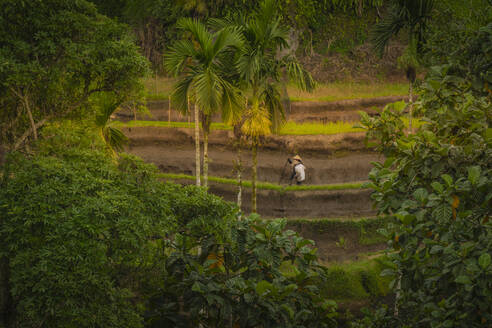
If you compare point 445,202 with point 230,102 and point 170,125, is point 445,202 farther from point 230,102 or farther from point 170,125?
point 170,125

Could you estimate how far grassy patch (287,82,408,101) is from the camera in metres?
27.9

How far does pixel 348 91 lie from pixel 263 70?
13.8 meters

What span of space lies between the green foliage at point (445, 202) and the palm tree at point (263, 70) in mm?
7656

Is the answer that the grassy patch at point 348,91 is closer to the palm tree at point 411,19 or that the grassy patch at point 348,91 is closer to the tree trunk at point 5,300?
the palm tree at point 411,19

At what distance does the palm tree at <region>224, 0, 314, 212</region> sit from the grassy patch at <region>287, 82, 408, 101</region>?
11100mm

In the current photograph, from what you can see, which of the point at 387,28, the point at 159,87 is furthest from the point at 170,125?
the point at 387,28

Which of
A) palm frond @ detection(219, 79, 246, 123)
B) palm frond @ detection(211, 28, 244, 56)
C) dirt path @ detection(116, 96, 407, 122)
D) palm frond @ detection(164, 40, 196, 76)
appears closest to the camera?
palm frond @ detection(211, 28, 244, 56)

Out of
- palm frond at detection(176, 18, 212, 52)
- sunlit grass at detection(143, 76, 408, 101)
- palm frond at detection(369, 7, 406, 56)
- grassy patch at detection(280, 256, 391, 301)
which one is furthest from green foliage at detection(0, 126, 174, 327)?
sunlit grass at detection(143, 76, 408, 101)

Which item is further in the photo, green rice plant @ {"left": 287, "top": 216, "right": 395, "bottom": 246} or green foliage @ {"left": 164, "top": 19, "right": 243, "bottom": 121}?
green rice plant @ {"left": 287, "top": 216, "right": 395, "bottom": 246}

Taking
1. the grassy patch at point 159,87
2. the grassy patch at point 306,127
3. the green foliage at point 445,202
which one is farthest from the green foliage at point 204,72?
the grassy patch at point 159,87

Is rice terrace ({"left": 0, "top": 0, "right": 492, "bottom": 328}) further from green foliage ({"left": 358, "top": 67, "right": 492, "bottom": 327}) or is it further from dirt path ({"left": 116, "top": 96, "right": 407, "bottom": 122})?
dirt path ({"left": 116, "top": 96, "right": 407, "bottom": 122})

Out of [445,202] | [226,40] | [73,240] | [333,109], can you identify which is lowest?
[73,240]

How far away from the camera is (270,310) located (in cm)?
909

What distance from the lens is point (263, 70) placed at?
53.2ft
